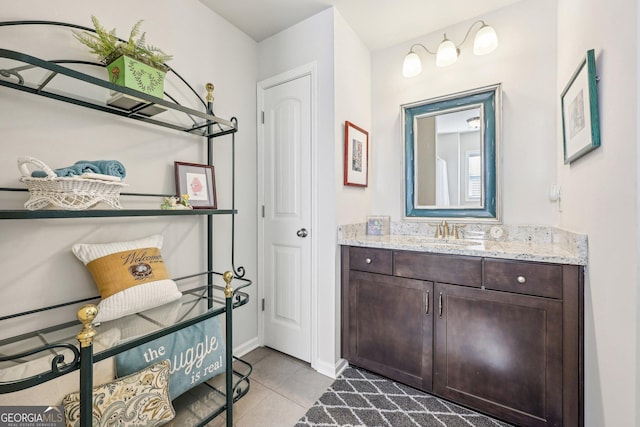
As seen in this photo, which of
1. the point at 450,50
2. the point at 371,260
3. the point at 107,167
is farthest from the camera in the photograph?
the point at 450,50

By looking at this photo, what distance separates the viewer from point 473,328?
1.48 m

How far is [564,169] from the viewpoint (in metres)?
1.59

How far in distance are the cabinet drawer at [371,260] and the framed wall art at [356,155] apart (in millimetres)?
521

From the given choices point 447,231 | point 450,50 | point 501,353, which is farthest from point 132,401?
point 450,50

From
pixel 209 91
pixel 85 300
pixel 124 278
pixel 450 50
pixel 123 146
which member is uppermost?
pixel 450 50

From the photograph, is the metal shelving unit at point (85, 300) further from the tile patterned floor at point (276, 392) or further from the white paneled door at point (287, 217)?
the white paneled door at point (287, 217)

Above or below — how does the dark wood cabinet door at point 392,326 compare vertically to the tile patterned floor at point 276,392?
above

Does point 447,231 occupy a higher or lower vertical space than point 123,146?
lower

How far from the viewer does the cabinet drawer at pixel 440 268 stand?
58.2 inches

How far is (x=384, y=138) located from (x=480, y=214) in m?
0.99

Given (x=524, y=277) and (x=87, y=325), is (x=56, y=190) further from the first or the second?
(x=524, y=277)

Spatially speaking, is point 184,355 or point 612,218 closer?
point 612,218

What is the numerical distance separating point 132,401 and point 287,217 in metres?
1.33

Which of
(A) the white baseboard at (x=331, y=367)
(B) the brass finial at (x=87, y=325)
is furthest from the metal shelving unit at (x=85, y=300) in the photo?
(A) the white baseboard at (x=331, y=367)
